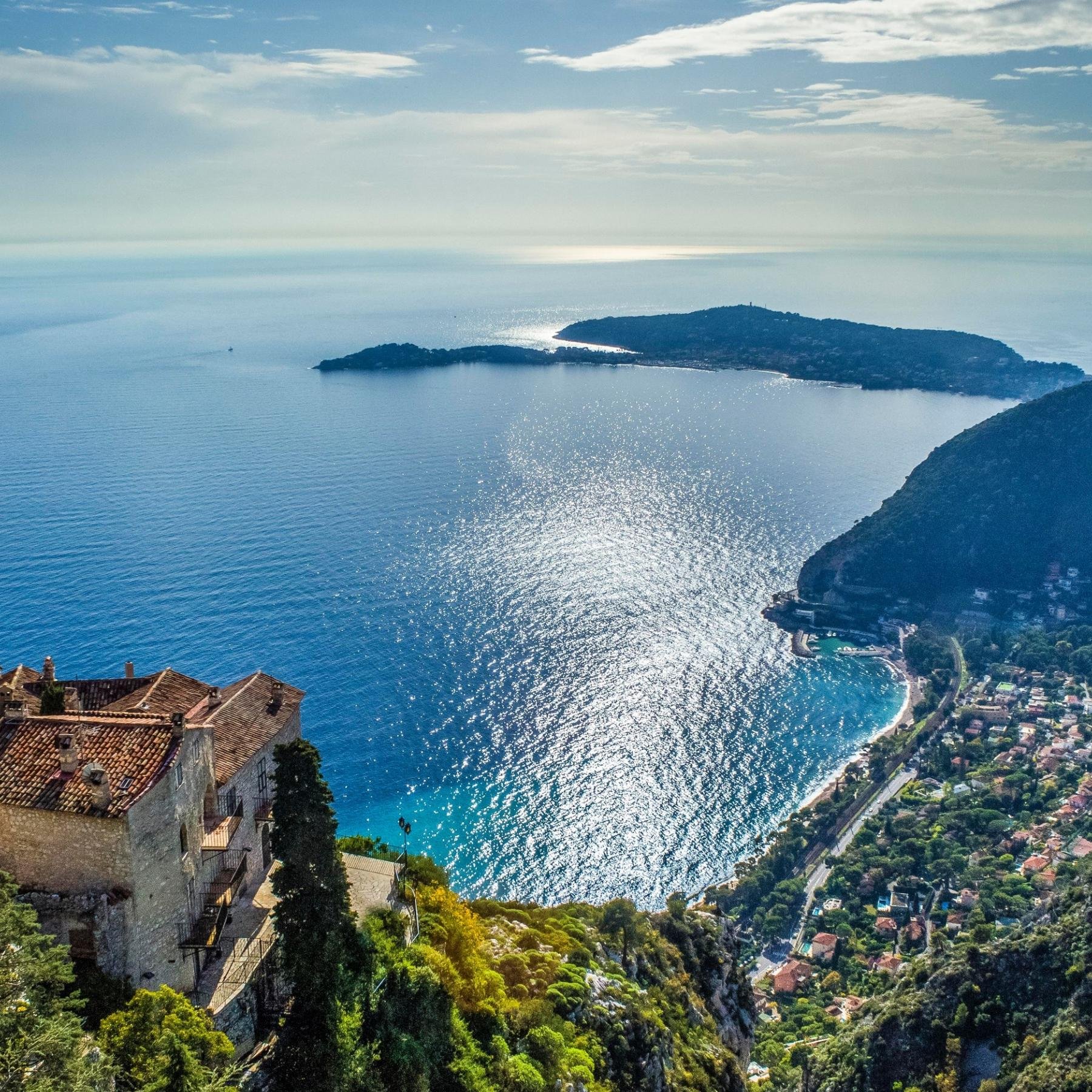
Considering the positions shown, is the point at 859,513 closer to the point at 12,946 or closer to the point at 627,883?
the point at 627,883

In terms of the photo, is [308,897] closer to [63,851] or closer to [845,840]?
[63,851]

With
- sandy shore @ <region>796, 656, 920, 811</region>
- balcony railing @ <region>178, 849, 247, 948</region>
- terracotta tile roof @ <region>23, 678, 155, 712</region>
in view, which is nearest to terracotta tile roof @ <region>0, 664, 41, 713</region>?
terracotta tile roof @ <region>23, 678, 155, 712</region>

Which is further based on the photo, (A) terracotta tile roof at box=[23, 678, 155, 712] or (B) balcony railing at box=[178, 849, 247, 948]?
(A) terracotta tile roof at box=[23, 678, 155, 712]

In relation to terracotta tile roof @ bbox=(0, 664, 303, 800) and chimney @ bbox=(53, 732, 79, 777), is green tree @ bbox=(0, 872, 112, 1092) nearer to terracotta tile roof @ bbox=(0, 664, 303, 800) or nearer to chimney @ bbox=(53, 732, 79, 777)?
chimney @ bbox=(53, 732, 79, 777)

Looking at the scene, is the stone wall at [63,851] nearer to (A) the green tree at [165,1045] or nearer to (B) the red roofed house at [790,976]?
(A) the green tree at [165,1045]

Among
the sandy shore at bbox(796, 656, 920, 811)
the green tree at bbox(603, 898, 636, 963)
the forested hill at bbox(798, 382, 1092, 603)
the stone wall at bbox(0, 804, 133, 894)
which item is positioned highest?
the stone wall at bbox(0, 804, 133, 894)

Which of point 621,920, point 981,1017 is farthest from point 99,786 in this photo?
point 981,1017
